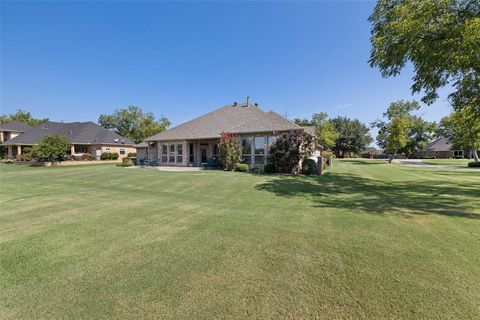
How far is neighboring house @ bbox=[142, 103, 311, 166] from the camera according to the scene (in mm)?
19000

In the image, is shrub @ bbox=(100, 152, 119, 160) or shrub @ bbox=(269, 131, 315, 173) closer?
shrub @ bbox=(269, 131, 315, 173)

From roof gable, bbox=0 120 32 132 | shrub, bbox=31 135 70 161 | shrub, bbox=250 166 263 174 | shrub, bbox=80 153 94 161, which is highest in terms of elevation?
roof gable, bbox=0 120 32 132

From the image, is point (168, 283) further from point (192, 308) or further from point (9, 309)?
point (9, 309)

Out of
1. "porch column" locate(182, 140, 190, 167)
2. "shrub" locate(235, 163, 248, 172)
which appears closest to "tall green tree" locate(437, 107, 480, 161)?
"shrub" locate(235, 163, 248, 172)

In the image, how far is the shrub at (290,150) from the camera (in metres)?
16.8

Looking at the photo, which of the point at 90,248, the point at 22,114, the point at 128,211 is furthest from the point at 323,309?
the point at 22,114

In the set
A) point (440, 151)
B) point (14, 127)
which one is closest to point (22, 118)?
point (14, 127)

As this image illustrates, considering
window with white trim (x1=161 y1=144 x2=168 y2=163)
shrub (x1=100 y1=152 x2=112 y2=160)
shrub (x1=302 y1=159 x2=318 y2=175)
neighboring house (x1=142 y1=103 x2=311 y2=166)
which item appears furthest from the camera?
shrub (x1=100 y1=152 x2=112 y2=160)

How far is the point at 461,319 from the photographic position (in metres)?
2.47

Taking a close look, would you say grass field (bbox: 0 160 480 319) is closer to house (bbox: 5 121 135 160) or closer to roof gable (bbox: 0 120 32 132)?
house (bbox: 5 121 135 160)

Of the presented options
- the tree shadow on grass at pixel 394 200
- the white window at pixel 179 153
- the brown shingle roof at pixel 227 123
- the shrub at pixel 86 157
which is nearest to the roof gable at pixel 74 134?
the shrub at pixel 86 157

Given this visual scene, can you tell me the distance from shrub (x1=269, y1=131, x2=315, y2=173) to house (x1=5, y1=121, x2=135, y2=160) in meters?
30.9

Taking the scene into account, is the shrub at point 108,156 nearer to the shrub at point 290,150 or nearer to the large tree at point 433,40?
the shrub at point 290,150

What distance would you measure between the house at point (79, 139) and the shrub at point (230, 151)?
1042 inches
